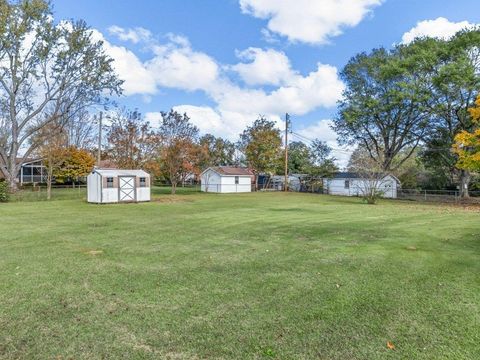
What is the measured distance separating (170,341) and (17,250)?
502 cm

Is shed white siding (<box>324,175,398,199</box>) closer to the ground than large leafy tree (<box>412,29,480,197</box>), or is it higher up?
closer to the ground

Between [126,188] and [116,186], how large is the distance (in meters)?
0.63

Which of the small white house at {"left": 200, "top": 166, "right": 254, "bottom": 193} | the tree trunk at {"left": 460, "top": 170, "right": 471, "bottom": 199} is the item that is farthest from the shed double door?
the tree trunk at {"left": 460, "top": 170, "right": 471, "bottom": 199}

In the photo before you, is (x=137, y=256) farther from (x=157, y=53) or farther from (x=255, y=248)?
(x=157, y=53)

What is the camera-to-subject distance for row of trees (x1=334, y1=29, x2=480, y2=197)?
84.4ft

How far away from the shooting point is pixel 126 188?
20312 millimetres

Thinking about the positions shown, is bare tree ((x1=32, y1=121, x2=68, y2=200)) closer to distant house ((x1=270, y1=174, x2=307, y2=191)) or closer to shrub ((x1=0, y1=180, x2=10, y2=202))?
shrub ((x1=0, y1=180, x2=10, y2=202))

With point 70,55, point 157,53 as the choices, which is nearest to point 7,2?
point 70,55

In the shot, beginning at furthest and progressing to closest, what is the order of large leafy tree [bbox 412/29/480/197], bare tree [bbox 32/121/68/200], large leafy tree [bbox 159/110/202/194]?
large leafy tree [bbox 159/110/202/194] → large leafy tree [bbox 412/29/480/197] → bare tree [bbox 32/121/68/200]

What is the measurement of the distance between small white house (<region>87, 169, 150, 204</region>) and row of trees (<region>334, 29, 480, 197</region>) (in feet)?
54.3

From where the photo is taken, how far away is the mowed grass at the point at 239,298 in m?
2.95

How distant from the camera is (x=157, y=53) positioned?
19562mm

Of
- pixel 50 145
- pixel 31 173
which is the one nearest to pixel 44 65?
pixel 50 145

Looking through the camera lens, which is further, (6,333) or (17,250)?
(17,250)
